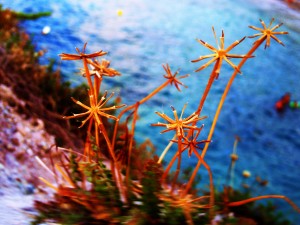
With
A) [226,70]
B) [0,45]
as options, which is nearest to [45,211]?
[0,45]

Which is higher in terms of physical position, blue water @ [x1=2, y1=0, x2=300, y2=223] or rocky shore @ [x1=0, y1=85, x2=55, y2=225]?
blue water @ [x1=2, y1=0, x2=300, y2=223]

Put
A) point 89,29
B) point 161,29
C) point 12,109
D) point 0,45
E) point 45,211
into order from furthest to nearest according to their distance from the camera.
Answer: point 161,29, point 89,29, point 0,45, point 12,109, point 45,211

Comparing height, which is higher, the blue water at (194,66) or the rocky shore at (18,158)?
the blue water at (194,66)

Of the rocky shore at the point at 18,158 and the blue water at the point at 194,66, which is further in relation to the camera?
the blue water at the point at 194,66

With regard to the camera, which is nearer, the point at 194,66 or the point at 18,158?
the point at 18,158

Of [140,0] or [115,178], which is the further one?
[140,0]

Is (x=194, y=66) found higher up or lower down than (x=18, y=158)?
higher up

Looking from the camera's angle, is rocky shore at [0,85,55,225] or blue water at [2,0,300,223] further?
blue water at [2,0,300,223]

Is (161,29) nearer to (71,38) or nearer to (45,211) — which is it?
(71,38)
